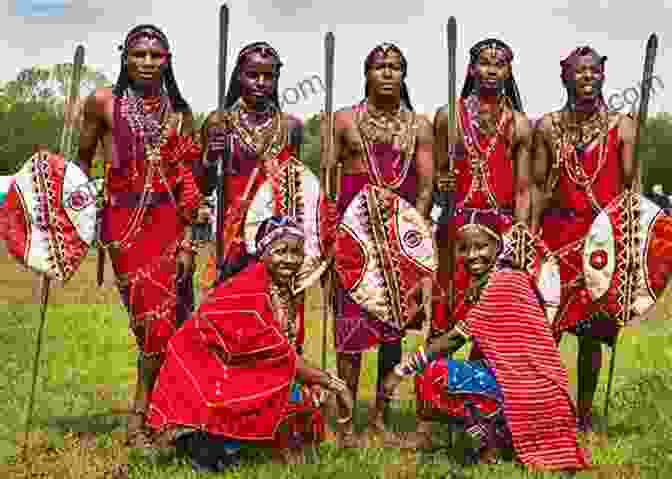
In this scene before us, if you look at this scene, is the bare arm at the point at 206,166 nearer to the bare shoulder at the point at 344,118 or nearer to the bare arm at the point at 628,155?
the bare shoulder at the point at 344,118

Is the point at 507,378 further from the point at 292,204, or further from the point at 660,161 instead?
the point at 660,161

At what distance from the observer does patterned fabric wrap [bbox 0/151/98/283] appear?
5.27 metres

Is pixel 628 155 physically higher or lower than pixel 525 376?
higher

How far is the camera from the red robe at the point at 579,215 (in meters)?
5.83

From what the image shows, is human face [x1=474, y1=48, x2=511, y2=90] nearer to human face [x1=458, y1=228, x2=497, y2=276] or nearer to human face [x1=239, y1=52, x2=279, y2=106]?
human face [x1=458, y1=228, x2=497, y2=276]

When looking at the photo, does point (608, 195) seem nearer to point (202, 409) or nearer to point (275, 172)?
point (275, 172)

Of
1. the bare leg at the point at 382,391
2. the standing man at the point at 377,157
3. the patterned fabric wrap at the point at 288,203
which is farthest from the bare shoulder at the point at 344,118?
the bare leg at the point at 382,391

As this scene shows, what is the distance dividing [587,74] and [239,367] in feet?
9.05

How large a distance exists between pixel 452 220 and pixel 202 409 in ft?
6.53

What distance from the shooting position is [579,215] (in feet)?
19.3

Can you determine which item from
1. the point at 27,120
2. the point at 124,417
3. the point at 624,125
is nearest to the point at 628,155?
the point at 624,125

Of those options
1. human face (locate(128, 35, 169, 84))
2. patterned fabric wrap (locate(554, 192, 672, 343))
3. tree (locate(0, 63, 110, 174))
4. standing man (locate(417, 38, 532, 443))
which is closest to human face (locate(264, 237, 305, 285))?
standing man (locate(417, 38, 532, 443))

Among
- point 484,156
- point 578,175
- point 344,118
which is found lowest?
point 578,175

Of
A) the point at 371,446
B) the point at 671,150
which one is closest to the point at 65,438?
the point at 371,446
